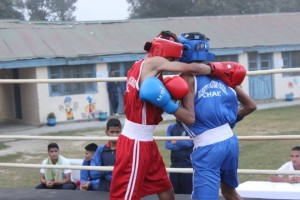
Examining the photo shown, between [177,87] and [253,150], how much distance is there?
8.22 m

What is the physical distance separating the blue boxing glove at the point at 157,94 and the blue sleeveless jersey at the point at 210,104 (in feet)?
0.58

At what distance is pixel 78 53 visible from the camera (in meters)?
18.9

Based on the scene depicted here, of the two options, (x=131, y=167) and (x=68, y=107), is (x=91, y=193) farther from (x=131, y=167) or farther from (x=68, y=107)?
(x=68, y=107)

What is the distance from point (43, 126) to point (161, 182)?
14.5m

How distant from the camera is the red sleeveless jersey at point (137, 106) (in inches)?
140

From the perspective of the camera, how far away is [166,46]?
3488 mm

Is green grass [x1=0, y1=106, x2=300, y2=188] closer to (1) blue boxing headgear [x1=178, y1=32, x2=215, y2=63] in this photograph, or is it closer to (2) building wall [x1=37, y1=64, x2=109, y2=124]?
(2) building wall [x1=37, y1=64, x2=109, y2=124]

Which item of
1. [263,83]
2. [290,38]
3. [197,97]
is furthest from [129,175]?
[290,38]

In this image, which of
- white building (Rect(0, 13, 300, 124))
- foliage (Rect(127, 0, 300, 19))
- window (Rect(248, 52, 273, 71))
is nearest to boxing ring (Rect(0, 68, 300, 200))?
white building (Rect(0, 13, 300, 124))

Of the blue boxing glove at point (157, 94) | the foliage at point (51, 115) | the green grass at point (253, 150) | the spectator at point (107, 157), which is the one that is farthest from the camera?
the foliage at point (51, 115)

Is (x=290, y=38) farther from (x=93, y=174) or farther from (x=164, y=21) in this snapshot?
(x=93, y=174)

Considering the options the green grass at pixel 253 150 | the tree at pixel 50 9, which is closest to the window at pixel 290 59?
the green grass at pixel 253 150

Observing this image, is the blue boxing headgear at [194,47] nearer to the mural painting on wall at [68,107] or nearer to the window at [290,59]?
the mural painting on wall at [68,107]

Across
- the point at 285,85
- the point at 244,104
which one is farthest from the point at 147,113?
the point at 285,85
